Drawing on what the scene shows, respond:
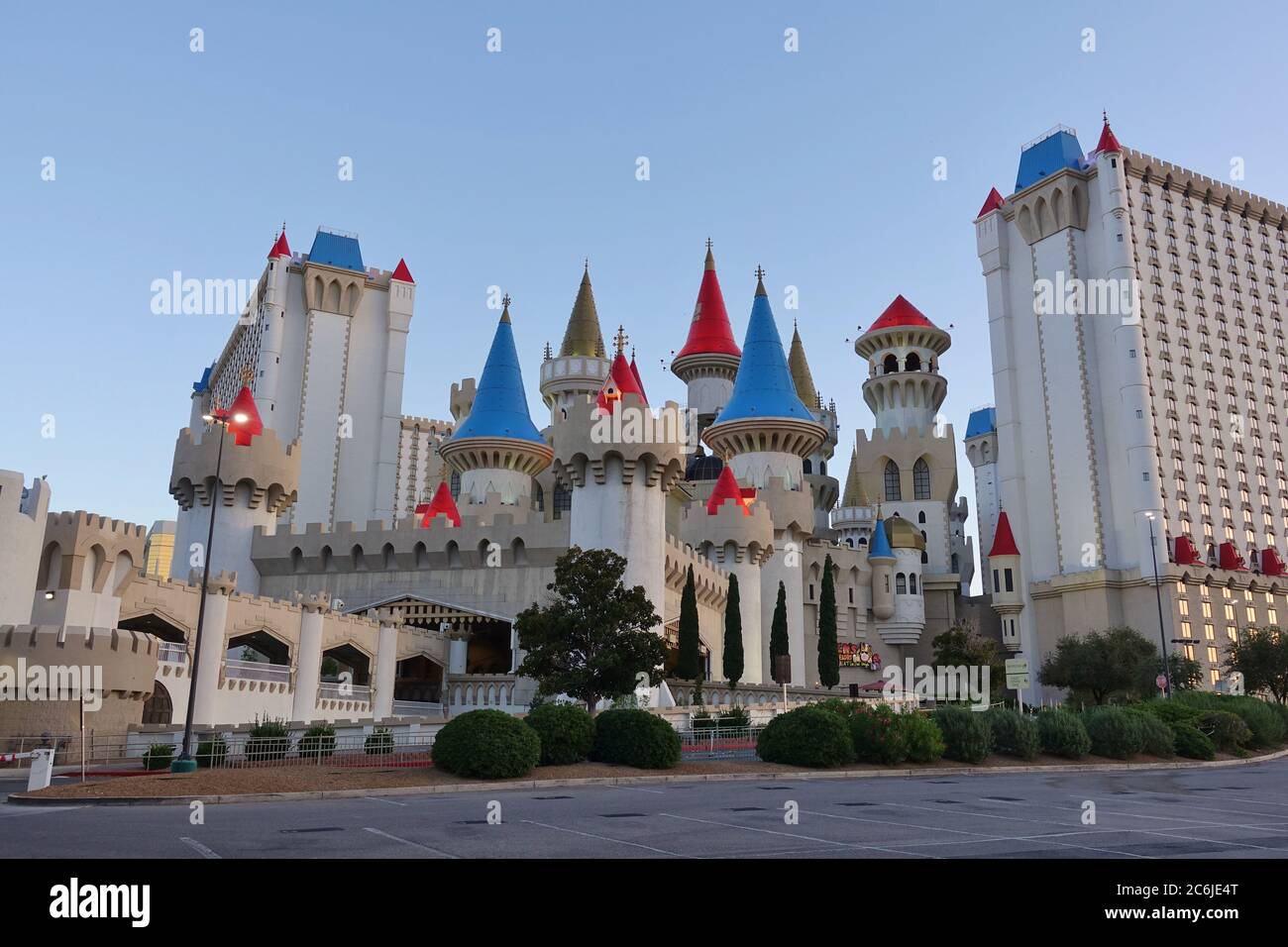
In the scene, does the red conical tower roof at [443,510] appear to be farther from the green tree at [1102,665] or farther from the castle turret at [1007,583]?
the castle turret at [1007,583]

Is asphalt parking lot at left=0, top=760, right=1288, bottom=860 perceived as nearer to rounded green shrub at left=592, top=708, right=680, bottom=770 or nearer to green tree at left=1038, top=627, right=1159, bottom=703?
rounded green shrub at left=592, top=708, right=680, bottom=770

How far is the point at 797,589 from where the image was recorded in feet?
183

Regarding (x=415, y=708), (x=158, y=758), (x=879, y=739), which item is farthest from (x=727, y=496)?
(x=158, y=758)

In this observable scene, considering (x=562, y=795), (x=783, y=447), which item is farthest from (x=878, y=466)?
(x=562, y=795)

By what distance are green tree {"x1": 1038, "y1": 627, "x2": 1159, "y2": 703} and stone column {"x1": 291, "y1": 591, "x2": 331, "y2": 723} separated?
41.2m

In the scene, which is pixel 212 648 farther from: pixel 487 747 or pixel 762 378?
pixel 762 378

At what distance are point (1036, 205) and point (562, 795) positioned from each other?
72433mm

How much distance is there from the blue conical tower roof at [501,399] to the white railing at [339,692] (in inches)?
825

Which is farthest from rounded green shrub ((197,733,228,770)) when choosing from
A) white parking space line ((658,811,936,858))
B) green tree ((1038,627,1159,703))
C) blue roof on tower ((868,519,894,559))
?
blue roof on tower ((868,519,894,559))

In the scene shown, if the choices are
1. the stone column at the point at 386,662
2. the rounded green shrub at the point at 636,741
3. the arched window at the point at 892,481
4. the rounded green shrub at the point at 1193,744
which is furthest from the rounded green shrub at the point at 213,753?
the arched window at the point at 892,481

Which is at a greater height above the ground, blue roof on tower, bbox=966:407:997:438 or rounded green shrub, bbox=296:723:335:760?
blue roof on tower, bbox=966:407:997:438

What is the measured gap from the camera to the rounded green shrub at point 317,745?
22469 mm

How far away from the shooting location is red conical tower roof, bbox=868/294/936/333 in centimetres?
8750

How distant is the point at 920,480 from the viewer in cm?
8512
